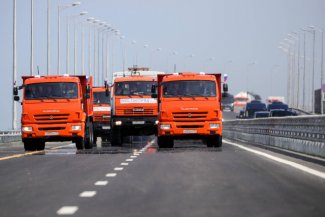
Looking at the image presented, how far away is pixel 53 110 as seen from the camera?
33.1m

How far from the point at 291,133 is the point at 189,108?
3.65m

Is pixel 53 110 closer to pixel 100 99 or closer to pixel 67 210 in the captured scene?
pixel 100 99

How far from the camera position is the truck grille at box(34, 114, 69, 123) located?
109 feet

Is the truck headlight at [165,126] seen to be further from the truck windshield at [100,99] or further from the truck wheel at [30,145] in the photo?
the truck windshield at [100,99]

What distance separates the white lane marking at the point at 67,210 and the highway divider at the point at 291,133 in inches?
564

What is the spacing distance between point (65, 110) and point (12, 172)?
512 inches

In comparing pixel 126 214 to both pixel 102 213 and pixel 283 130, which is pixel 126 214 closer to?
pixel 102 213

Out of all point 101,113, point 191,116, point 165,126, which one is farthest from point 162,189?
point 101,113

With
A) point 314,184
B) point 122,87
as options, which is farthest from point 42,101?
point 314,184

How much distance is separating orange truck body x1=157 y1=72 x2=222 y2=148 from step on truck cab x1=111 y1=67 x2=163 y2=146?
4.69 m

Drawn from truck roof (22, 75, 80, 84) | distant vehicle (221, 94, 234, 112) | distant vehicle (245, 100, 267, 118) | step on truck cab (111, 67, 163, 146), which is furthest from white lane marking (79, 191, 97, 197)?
distant vehicle (221, 94, 234, 112)

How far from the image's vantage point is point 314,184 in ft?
53.4

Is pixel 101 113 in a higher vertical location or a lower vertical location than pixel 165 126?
higher

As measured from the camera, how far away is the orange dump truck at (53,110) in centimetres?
3319
